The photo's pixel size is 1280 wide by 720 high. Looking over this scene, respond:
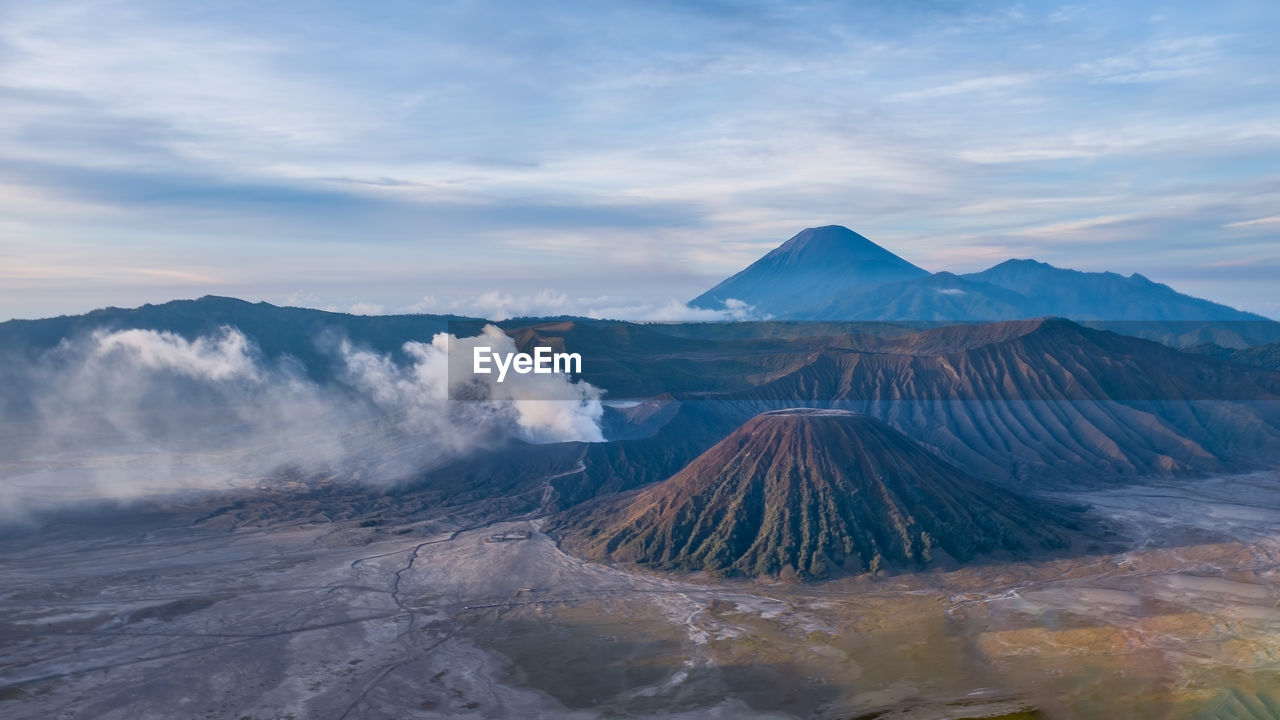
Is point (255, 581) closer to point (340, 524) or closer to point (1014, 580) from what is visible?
point (340, 524)

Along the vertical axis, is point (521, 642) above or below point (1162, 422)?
below

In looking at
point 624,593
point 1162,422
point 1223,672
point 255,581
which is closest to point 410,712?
point 624,593

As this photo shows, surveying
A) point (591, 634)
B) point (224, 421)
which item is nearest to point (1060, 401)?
point (591, 634)

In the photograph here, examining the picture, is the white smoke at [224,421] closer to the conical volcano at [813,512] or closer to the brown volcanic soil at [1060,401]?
the conical volcano at [813,512]

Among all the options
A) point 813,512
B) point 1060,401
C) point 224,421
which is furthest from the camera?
point 224,421

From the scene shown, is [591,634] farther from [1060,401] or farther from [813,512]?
[1060,401]

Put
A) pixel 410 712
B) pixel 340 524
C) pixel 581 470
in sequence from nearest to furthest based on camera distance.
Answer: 1. pixel 410 712
2. pixel 340 524
3. pixel 581 470
